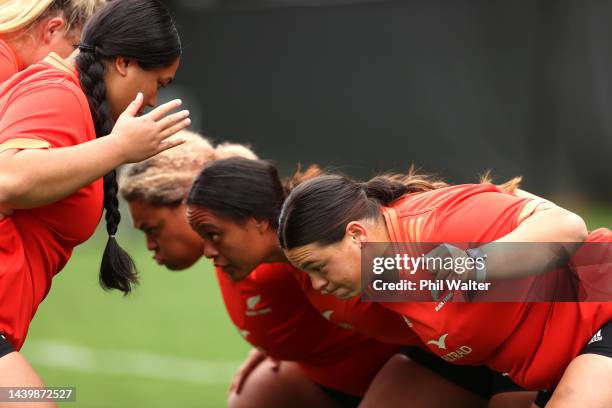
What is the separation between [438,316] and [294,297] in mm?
1346

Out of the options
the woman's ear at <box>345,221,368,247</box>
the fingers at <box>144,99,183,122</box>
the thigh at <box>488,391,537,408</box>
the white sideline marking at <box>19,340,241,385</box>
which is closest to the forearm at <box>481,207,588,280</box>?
the woman's ear at <box>345,221,368,247</box>

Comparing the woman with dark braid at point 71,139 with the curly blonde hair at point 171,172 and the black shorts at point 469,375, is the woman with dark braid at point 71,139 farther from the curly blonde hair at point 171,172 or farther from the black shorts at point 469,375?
the black shorts at point 469,375

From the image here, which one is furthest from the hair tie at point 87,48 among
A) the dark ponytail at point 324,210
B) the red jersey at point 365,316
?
the red jersey at point 365,316

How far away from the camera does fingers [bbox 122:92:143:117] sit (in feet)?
11.9

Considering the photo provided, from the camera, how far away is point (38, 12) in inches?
158

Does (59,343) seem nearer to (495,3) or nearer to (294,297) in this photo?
(294,297)

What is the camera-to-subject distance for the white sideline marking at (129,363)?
312 inches

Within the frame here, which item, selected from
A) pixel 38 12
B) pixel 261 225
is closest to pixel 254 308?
pixel 261 225

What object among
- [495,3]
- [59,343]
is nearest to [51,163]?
[59,343]

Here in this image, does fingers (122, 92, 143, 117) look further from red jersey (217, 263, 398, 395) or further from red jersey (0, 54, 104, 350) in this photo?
red jersey (217, 263, 398, 395)

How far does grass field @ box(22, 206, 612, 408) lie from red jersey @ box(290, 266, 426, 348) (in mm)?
2731

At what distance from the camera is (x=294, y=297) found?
4.98m

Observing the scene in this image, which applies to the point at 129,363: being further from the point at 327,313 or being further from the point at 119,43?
the point at 119,43

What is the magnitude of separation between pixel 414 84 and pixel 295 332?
31.0 ft
